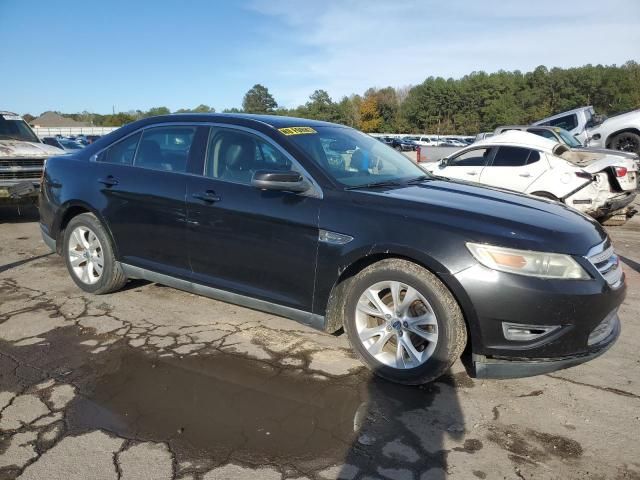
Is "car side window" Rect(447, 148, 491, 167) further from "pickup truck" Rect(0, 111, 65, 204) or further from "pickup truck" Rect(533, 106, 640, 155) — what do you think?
"pickup truck" Rect(0, 111, 65, 204)

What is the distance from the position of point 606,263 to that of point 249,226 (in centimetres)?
234

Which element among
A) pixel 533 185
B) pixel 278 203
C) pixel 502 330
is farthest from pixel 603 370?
pixel 533 185

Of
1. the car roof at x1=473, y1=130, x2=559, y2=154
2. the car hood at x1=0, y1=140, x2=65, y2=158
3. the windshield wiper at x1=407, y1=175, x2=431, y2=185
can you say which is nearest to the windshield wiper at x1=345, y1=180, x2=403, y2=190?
the windshield wiper at x1=407, y1=175, x2=431, y2=185

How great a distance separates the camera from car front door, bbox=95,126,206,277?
412 cm

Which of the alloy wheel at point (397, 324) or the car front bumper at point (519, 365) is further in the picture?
the alloy wheel at point (397, 324)

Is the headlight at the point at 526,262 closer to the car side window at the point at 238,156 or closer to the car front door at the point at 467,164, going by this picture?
the car side window at the point at 238,156

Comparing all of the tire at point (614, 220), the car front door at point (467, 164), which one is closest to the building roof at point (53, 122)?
the car front door at point (467, 164)

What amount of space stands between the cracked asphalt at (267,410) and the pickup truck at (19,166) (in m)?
4.31

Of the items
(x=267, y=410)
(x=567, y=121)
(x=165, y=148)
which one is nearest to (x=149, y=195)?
(x=165, y=148)

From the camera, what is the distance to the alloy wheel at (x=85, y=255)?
478cm

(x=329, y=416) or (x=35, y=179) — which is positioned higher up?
(x=35, y=179)

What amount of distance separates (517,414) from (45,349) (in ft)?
10.6

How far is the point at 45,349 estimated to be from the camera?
3748mm

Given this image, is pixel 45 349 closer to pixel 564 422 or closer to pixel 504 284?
→ pixel 504 284
